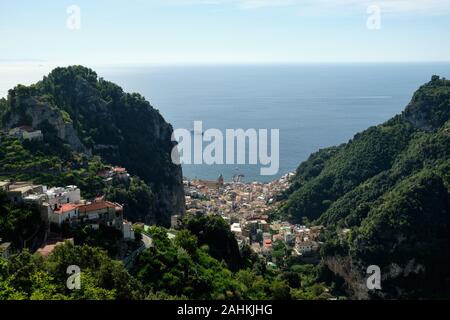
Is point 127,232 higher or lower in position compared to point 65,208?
lower

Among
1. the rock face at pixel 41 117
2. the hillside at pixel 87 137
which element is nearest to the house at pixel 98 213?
the hillside at pixel 87 137

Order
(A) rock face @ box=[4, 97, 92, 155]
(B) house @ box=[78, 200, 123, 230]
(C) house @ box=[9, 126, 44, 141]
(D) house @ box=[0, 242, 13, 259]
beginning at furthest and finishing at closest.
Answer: (A) rock face @ box=[4, 97, 92, 155]
(C) house @ box=[9, 126, 44, 141]
(B) house @ box=[78, 200, 123, 230]
(D) house @ box=[0, 242, 13, 259]

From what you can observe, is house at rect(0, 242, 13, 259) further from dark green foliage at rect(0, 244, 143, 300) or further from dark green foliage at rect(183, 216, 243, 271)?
dark green foliage at rect(183, 216, 243, 271)

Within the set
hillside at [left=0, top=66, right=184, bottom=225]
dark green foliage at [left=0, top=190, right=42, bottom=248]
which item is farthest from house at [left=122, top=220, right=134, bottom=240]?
hillside at [left=0, top=66, right=184, bottom=225]

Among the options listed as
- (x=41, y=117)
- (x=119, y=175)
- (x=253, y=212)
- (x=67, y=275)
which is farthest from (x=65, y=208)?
(x=253, y=212)

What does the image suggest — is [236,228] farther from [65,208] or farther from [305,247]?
[65,208]
